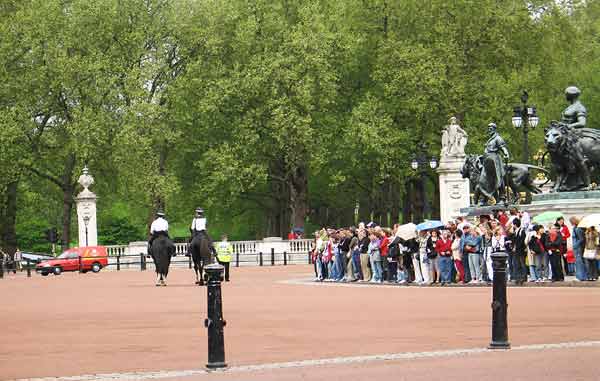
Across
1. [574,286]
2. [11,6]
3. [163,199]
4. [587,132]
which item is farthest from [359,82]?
[574,286]

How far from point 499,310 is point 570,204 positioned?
69.7 ft

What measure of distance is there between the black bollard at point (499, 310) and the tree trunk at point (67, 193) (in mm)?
61476

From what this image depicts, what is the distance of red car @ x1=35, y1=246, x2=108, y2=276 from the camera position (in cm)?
6344

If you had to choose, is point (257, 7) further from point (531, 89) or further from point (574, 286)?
point (574, 286)

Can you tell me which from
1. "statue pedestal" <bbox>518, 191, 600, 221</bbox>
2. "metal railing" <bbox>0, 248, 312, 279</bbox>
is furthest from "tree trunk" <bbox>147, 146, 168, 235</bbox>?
"statue pedestal" <bbox>518, 191, 600, 221</bbox>

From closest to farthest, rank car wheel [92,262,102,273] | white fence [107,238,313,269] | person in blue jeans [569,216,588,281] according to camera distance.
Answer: person in blue jeans [569,216,588,281] < car wheel [92,262,102,273] < white fence [107,238,313,269]

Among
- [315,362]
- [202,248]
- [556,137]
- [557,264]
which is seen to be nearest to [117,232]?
[202,248]

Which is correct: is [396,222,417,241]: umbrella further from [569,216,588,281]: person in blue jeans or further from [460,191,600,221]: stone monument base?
[569,216,588,281]: person in blue jeans

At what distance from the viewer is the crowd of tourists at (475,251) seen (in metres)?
30.9

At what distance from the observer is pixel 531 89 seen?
2849 inches

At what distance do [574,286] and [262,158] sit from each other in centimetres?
4745

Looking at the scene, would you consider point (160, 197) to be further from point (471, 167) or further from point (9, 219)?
point (471, 167)

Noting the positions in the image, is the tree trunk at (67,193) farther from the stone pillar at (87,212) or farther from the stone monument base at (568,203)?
the stone monument base at (568,203)

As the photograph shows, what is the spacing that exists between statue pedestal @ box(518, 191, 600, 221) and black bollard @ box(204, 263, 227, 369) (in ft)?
74.4
